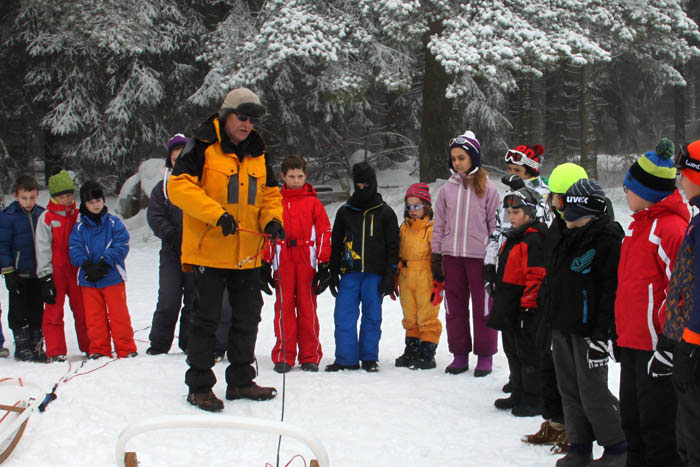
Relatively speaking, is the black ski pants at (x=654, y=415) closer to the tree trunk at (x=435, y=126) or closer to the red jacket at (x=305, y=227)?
the red jacket at (x=305, y=227)

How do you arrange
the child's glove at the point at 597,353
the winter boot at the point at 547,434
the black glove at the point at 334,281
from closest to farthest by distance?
the child's glove at the point at 597,353
the winter boot at the point at 547,434
the black glove at the point at 334,281

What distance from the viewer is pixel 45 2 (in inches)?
493

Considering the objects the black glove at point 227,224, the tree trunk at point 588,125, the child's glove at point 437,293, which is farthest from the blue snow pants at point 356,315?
the tree trunk at point 588,125

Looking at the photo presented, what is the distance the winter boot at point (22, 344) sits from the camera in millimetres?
6258

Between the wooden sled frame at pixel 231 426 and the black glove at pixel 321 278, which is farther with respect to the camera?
the black glove at pixel 321 278

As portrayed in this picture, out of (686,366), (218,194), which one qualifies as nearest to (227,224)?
(218,194)

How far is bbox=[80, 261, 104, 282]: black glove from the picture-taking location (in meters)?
5.84

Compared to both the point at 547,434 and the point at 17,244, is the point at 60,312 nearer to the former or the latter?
the point at 17,244

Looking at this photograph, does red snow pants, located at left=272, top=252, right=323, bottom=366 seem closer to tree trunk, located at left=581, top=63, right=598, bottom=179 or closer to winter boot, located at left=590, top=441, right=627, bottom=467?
winter boot, located at left=590, top=441, right=627, bottom=467

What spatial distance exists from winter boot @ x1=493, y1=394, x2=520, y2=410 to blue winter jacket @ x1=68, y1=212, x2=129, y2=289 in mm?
3589

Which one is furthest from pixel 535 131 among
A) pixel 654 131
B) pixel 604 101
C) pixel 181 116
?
pixel 181 116

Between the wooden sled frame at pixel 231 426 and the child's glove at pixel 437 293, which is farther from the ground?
the wooden sled frame at pixel 231 426

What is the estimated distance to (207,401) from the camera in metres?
4.43

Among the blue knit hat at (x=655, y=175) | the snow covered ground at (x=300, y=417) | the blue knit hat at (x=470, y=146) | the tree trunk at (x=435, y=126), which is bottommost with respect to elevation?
the snow covered ground at (x=300, y=417)
